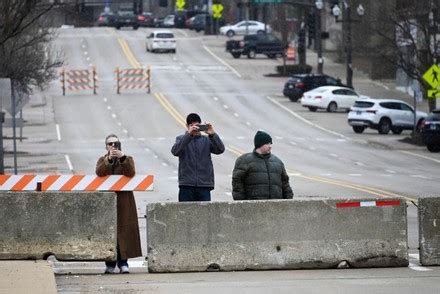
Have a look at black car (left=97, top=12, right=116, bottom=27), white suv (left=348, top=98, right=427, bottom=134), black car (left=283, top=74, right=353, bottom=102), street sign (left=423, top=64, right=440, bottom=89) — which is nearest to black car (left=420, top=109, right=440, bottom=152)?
street sign (left=423, top=64, right=440, bottom=89)

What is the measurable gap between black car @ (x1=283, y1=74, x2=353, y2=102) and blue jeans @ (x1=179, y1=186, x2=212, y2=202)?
55.1 meters

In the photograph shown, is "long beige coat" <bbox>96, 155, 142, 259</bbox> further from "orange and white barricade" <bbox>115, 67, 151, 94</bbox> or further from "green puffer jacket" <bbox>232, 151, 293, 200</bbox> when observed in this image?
"orange and white barricade" <bbox>115, 67, 151, 94</bbox>

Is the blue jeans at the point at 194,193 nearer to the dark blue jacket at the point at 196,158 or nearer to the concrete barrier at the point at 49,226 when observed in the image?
the dark blue jacket at the point at 196,158

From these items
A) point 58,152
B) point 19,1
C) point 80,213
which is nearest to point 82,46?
point 58,152

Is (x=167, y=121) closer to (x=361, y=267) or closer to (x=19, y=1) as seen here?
(x=19, y=1)

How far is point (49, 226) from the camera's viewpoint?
1580 centimetres

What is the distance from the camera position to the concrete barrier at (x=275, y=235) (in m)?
15.6

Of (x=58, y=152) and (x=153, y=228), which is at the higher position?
(x=153, y=228)

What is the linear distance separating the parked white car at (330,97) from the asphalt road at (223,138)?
0.63 metres

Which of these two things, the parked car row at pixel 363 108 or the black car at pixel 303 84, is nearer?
the parked car row at pixel 363 108

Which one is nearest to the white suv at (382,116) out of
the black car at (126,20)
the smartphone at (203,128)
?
the smartphone at (203,128)

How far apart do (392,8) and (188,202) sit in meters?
47.6

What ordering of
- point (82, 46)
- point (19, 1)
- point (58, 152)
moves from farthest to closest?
1. point (82, 46)
2. point (58, 152)
3. point (19, 1)

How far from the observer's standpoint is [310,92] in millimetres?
67562
